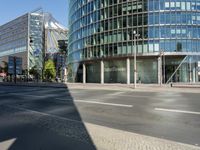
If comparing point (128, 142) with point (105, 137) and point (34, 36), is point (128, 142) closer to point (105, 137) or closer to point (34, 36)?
point (105, 137)

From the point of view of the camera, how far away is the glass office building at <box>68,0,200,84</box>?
57.4m

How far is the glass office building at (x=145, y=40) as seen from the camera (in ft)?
188

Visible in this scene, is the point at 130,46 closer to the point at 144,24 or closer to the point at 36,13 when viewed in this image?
the point at 144,24

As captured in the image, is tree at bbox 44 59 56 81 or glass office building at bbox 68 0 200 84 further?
tree at bbox 44 59 56 81

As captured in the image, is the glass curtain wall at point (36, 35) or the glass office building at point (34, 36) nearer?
the glass curtain wall at point (36, 35)

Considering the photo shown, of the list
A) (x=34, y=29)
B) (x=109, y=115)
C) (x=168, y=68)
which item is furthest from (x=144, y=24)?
(x=34, y=29)

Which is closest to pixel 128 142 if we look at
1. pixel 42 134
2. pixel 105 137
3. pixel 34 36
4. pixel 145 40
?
pixel 105 137

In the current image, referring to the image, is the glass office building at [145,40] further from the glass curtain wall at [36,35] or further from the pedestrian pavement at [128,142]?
the glass curtain wall at [36,35]

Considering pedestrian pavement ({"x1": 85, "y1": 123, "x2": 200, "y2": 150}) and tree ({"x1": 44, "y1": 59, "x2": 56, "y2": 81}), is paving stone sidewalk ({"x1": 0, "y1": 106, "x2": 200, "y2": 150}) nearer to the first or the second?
pedestrian pavement ({"x1": 85, "y1": 123, "x2": 200, "y2": 150})

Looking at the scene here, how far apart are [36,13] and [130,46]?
9360 cm

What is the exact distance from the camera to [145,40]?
193ft

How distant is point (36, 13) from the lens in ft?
461

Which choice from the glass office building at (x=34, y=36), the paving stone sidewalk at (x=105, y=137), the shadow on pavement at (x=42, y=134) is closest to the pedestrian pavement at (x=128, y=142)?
the paving stone sidewalk at (x=105, y=137)

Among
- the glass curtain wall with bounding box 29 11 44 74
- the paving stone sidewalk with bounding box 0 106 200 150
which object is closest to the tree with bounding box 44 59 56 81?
the glass curtain wall with bounding box 29 11 44 74
